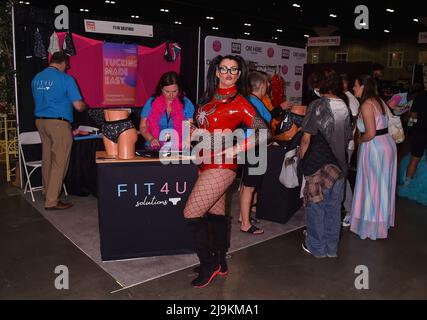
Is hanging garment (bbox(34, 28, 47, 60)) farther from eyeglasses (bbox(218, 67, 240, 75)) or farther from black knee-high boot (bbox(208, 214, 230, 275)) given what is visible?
black knee-high boot (bbox(208, 214, 230, 275))

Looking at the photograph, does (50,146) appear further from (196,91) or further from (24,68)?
(196,91)

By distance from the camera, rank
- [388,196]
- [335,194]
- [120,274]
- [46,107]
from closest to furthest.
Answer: [120,274] → [335,194] → [388,196] → [46,107]

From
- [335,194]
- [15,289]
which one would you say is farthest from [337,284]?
[15,289]

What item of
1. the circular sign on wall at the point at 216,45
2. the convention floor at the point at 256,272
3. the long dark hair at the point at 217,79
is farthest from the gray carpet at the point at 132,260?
the circular sign on wall at the point at 216,45

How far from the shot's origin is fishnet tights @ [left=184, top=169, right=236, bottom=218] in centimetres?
240

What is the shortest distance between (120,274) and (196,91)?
3793 millimetres

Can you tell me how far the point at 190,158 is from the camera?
290cm

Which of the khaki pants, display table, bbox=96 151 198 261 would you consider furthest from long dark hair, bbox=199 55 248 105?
the khaki pants

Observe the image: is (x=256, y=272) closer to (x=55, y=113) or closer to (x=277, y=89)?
(x=55, y=113)

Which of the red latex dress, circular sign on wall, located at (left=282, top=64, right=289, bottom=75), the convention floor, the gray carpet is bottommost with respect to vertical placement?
the convention floor

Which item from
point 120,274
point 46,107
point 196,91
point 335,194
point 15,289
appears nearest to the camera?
point 15,289

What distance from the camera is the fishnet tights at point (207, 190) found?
2400 mm

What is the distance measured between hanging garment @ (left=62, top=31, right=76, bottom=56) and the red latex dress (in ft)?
10.0

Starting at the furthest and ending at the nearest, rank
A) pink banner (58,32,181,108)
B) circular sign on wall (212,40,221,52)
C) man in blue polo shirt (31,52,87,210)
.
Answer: circular sign on wall (212,40,221,52) → pink banner (58,32,181,108) → man in blue polo shirt (31,52,87,210)
